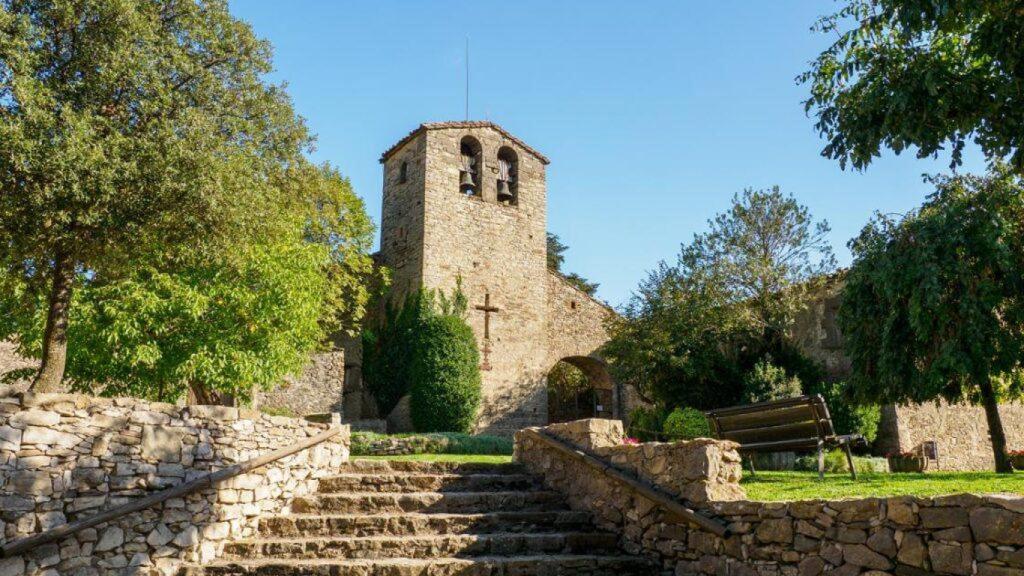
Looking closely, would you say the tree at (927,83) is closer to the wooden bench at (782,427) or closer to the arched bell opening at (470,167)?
the wooden bench at (782,427)

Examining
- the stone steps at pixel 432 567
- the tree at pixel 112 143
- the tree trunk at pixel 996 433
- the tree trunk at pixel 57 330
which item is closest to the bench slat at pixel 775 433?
the stone steps at pixel 432 567

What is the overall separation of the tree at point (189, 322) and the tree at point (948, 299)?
1007 centimetres

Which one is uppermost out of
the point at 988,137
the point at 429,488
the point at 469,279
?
the point at 469,279

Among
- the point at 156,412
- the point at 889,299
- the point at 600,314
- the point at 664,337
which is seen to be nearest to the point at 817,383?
the point at 664,337

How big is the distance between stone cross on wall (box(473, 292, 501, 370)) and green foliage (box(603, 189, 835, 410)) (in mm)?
3314

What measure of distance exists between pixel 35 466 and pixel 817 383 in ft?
54.0

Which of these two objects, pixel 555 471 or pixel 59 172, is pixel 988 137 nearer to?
pixel 555 471

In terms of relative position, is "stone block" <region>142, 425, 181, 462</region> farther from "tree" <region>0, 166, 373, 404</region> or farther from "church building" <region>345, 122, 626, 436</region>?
"church building" <region>345, 122, 626, 436</region>

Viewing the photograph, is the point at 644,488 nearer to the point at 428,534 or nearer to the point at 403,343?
the point at 428,534

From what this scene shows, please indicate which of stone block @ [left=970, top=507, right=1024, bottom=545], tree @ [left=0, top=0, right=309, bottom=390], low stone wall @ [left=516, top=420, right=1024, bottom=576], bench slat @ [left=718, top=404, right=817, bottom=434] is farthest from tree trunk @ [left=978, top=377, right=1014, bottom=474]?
tree @ [left=0, top=0, right=309, bottom=390]

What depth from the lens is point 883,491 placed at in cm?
616

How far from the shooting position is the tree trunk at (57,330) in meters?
8.11

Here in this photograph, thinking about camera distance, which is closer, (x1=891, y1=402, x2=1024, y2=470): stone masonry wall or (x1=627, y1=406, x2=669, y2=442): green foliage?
(x1=891, y1=402, x2=1024, y2=470): stone masonry wall

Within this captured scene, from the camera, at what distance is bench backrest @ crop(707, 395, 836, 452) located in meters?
7.66
